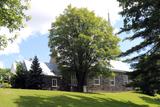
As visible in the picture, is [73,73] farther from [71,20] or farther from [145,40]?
[145,40]

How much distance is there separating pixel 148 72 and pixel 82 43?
25.4 m

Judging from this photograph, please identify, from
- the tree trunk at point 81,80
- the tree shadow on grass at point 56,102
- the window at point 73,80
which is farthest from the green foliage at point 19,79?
the tree shadow on grass at point 56,102

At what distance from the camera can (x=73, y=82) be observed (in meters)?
68.2

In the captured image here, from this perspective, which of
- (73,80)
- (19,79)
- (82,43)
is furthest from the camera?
(73,80)

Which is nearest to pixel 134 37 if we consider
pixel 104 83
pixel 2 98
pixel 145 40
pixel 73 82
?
pixel 145 40

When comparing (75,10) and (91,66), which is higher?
(75,10)

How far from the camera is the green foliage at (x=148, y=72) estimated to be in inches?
1426

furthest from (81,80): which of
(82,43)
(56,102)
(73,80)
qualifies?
(56,102)

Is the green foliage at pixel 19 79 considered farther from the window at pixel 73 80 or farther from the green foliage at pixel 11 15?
the green foliage at pixel 11 15

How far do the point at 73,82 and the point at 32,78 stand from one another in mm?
12388

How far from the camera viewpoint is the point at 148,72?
3700cm

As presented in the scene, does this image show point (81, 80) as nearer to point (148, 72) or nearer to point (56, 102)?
point (56, 102)

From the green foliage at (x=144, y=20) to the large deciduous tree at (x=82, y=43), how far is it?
81.3 ft

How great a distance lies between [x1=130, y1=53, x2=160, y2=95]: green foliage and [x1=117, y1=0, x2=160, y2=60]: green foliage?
735 millimetres
